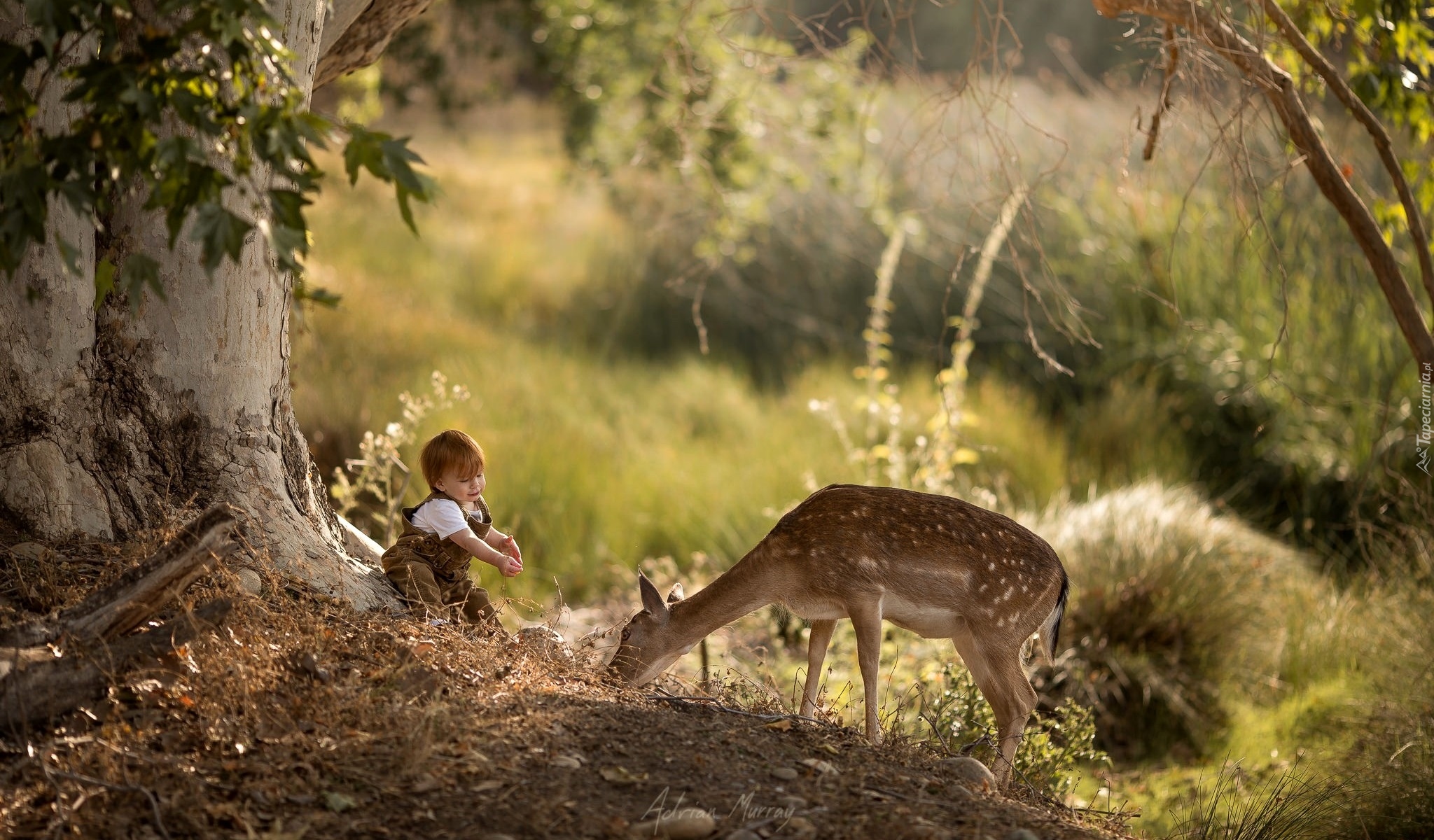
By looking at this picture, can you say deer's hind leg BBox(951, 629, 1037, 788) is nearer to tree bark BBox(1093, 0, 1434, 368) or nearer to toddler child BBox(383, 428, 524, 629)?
toddler child BBox(383, 428, 524, 629)

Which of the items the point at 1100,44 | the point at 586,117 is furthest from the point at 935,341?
the point at 1100,44

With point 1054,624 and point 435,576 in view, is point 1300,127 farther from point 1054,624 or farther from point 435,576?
point 435,576

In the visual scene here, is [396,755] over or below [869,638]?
over

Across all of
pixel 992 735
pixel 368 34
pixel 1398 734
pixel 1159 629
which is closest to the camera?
pixel 992 735

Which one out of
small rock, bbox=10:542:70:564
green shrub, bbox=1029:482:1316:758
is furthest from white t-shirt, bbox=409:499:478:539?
green shrub, bbox=1029:482:1316:758

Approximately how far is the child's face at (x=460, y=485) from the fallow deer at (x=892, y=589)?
69 centimetres

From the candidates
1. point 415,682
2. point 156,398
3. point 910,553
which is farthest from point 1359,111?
point 156,398

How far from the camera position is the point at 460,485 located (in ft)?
A: 14.3

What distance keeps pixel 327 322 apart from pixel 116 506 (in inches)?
303

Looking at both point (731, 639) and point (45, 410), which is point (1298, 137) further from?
point (45, 410)

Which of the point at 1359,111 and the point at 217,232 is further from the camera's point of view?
the point at 1359,111

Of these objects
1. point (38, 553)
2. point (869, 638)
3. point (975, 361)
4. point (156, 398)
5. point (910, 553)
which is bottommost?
point (975, 361)

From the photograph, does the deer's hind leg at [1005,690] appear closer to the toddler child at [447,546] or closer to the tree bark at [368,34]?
the toddler child at [447,546]

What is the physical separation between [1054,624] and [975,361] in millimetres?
8098
